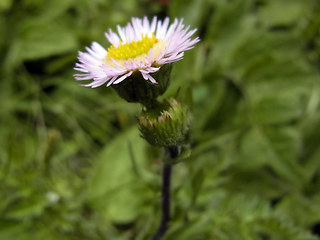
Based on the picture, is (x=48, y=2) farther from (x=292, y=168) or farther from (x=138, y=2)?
(x=292, y=168)

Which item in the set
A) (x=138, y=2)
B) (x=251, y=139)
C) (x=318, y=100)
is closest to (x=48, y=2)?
(x=138, y=2)

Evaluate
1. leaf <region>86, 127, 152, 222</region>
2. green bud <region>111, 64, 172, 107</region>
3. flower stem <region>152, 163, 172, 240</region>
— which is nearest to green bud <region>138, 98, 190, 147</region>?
green bud <region>111, 64, 172, 107</region>

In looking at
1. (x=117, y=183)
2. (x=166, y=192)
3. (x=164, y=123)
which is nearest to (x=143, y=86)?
(x=164, y=123)

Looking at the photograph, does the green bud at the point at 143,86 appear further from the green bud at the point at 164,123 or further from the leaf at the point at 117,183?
the leaf at the point at 117,183

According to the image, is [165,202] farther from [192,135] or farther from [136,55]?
[136,55]

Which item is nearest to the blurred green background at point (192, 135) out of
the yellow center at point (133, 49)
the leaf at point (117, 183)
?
the leaf at point (117, 183)

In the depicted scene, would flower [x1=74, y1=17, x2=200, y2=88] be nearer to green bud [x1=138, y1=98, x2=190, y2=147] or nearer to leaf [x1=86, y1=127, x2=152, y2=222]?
green bud [x1=138, y1=98, x2=190, y2=147]
